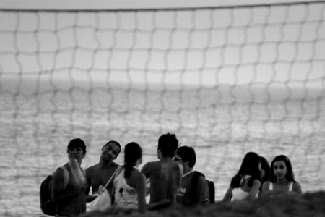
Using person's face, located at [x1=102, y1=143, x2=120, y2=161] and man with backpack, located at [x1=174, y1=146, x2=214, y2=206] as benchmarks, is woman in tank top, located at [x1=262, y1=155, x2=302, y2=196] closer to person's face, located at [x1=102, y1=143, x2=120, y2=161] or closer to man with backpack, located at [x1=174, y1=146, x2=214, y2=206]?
man with backpack, located at [x1=174, y1=146, x2=214, y2=206]

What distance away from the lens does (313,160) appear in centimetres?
2256

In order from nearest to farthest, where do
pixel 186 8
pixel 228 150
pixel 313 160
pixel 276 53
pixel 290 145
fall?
pixel 186 8, pixel 276 53, pixel 313 160, pixel 228 150, pixel 290 145

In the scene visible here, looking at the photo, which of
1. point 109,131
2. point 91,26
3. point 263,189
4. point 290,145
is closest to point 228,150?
point 290,145

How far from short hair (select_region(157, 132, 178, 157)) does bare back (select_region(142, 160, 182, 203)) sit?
3.1 inches

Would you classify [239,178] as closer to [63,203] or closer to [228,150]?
[63,203]

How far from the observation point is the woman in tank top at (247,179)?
7.25 m

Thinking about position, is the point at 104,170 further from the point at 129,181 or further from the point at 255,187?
the point at 255,187

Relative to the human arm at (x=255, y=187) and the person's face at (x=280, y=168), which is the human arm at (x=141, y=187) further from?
the person's face at (x=280, y=168)

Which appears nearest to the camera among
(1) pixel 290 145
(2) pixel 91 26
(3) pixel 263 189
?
(3) pixel 263 189

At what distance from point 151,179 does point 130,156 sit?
1.21 feet

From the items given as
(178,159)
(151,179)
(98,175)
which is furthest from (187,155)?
(98,175)

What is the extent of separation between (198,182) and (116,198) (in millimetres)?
849

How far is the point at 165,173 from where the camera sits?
21.6 ft

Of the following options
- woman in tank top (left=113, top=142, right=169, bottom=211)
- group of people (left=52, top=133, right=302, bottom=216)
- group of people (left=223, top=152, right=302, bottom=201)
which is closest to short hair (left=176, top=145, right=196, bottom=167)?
group of people (left=52, top=133, right=302, bottom=216)
